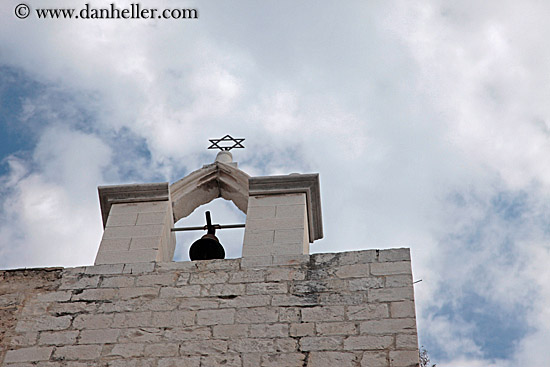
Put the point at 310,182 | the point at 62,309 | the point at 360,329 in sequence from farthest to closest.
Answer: the point at 310,182, the point at 62,309, the point at 360,329

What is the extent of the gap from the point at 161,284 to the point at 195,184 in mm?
1646

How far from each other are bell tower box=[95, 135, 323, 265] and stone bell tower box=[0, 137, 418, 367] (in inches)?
0.7

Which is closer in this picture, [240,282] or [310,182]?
[240,282]

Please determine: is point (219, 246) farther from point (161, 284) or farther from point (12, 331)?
point (12, 331)

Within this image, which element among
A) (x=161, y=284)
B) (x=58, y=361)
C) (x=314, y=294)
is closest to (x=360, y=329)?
(x=314, y=294)

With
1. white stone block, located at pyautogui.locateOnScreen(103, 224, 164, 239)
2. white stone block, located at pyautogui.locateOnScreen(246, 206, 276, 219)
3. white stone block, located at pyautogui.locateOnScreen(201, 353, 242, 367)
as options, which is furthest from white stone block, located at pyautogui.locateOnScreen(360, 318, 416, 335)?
white stone block, located at pyautogui.locateOnScreen(103, 224, 164, 239)

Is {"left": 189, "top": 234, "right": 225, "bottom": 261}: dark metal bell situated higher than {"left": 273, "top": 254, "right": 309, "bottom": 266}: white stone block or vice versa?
{"left": 189, "top": 234, "right": 225, "bottom": 261}: dark metal bell

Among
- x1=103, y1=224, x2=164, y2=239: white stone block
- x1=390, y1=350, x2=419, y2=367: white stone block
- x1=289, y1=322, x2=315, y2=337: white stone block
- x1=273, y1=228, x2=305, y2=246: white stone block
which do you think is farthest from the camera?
x1=103, y1=224, x2=164, y2=239: white stone block

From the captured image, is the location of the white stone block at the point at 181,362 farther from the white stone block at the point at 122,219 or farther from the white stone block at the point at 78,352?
the white stone block at the point at 122,219

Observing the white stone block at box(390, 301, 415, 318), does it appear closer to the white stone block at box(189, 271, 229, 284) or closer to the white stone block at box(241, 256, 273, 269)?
the white stone block at box(241, 256, 273, 269)

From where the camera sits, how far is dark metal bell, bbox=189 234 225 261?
8.52 meters

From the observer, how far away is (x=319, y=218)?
8.63m

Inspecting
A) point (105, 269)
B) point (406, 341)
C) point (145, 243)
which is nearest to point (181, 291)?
point (105, 269)

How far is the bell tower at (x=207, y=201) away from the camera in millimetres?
7922
